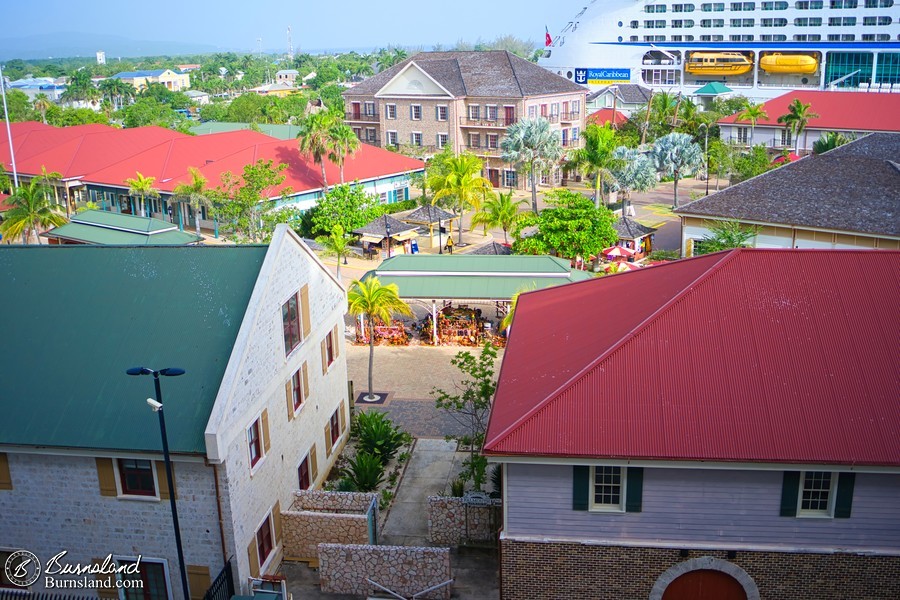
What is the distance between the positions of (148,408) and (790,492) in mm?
14292

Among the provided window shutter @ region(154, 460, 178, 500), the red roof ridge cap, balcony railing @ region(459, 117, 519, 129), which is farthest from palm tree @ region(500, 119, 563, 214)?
window shutter @ region(154, 460, 178, 500)

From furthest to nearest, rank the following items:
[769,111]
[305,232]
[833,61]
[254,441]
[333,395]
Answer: [833,61], [769,111], [305,232], [333,395], [254,441]

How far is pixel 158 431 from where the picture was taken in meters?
19.8

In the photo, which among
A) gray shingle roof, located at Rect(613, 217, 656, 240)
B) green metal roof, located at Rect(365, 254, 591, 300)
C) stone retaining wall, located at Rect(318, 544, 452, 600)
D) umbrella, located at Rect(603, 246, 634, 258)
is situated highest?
green metal roof, located at Rect(365, 254, 591, 300)

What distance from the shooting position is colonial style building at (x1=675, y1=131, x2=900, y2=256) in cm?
4459

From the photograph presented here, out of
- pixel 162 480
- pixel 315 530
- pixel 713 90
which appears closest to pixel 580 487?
pixel 315 530

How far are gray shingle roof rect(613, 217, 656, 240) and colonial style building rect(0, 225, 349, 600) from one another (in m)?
31.6

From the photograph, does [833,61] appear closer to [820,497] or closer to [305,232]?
[305,232]

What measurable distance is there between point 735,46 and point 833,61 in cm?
1487

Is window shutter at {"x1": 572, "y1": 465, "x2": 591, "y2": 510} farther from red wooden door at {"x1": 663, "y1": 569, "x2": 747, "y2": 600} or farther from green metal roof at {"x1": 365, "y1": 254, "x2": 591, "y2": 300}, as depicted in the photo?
green metal roof at {"x1": 365, "y1": 254, "x2": 591, "y2": 300}

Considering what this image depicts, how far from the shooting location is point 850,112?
274ft

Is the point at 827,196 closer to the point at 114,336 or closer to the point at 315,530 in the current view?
the point at 315,530

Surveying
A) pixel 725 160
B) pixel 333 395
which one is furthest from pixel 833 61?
pixel 333 395

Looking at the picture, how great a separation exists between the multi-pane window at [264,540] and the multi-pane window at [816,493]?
1254cm
